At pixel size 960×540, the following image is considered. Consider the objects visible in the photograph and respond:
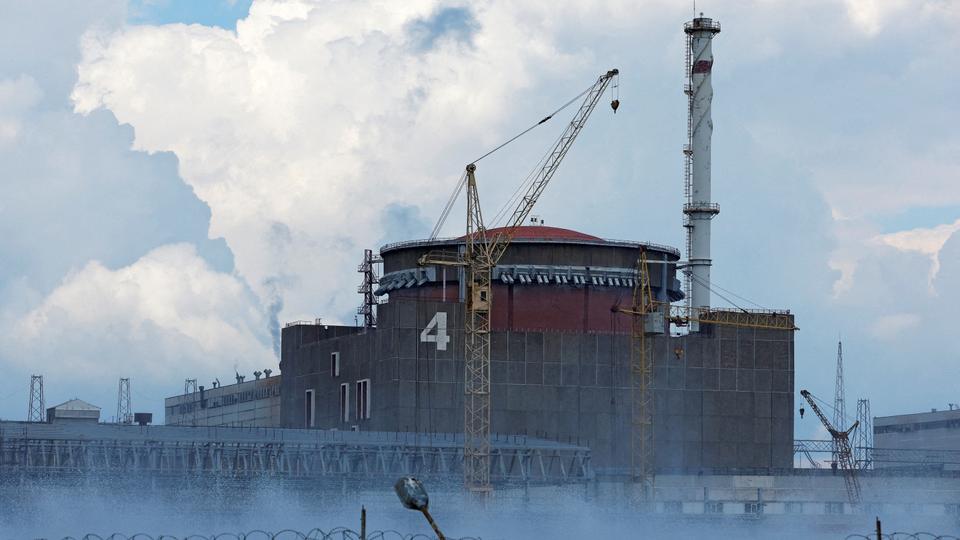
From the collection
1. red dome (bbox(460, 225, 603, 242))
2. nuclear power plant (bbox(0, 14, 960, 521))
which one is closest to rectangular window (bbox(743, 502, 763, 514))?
nuclear power plant (bbox(0, 14, 960, 521))

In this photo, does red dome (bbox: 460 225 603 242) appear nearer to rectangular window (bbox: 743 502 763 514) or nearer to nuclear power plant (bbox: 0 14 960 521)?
nuclear power plant (bbox: 0 14 960 521)

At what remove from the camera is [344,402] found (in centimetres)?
16862

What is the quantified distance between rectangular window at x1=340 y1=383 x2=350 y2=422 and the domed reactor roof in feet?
36.9

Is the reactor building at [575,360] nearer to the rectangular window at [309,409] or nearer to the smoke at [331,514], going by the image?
the rectangular window at [309,409]

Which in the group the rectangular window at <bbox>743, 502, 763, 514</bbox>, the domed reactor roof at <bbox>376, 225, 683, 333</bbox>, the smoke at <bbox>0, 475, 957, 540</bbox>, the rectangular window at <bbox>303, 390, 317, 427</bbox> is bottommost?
the rectangular window at <bbox>743, 502, 763, 514</bbox>

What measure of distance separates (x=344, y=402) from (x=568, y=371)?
2349cm

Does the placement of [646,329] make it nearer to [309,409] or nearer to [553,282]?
[553,282]

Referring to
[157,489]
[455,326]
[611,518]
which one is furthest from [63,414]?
[611,518]

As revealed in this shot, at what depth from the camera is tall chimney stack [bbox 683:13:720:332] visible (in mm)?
172750

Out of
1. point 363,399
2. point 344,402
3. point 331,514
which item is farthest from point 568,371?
point 331,514

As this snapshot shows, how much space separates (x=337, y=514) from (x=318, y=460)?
17.7 m

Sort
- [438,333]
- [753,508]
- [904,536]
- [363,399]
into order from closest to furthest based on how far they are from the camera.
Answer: [904,536] → [438,333] → [753,508] → [363,399]

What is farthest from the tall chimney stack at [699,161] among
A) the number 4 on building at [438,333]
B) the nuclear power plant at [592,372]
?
the number 4 on building at [438,333]

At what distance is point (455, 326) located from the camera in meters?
161
